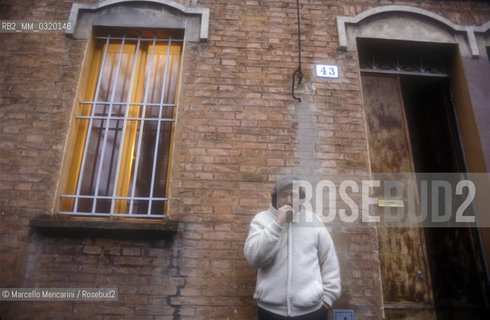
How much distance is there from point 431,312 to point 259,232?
90.6 inches

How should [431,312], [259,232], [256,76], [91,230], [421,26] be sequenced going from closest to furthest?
Result: 1. [259,232]
2. [91,230]
3. [431,312]
4. [256,76]
5. [421,26]

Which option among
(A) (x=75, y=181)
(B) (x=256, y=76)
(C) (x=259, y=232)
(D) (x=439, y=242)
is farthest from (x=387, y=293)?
(A) (x=75, y=181)

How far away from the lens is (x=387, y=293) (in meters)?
3.27

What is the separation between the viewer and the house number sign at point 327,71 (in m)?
3.58

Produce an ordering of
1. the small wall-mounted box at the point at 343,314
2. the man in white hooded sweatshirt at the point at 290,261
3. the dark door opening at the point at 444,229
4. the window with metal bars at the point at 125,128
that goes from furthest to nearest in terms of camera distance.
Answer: the dark door opening at the point at 444,229, the window with metal bars at the point at 125,128, the small wall-mounted box at the point at 343,314, the man in white hooded sweatshirt at the point at 290,261

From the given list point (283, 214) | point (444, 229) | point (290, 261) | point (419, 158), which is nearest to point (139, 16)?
point (283, 214)

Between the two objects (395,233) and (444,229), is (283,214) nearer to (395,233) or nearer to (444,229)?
(395,233)

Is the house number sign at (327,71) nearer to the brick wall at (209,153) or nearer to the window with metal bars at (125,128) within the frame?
the brick wall at (209,153)

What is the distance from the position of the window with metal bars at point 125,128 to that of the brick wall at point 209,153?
0.20m

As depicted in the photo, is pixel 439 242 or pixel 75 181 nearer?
pixel 75 181

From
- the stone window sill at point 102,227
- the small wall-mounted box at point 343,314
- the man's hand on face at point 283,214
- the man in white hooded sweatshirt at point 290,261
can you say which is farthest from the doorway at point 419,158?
the stone window sill at point 102,227

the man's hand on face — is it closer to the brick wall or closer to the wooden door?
the brick wall

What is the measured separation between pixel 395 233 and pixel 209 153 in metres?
2.25

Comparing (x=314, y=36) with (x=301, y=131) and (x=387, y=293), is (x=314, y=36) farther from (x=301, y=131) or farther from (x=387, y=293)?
(x=387, y=293)
